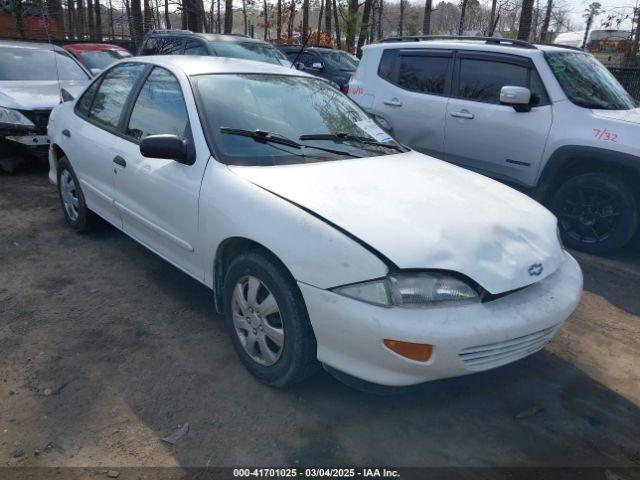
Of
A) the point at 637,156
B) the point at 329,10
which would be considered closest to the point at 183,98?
the point at 637,156

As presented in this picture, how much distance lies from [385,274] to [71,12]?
88.4 feet

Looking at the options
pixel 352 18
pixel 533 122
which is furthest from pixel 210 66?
pixel 352 18

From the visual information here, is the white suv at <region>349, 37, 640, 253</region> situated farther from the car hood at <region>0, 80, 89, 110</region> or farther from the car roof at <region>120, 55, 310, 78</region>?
the car hood at <region>0, 80, 89, 110</region>

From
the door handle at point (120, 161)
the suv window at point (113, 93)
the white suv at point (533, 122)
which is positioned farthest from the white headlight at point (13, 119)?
the white suv at point (533, 122)

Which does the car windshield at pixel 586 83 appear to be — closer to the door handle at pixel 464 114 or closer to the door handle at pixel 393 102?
the door handle at pixel 464 114

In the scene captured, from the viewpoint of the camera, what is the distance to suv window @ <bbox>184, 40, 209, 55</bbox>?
8836 mm

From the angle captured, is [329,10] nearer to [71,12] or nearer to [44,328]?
[71,12]

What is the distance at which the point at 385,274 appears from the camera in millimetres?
2314

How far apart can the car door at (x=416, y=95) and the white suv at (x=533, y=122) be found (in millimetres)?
12

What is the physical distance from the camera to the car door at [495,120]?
5.14m

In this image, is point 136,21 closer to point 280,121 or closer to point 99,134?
point 99,134

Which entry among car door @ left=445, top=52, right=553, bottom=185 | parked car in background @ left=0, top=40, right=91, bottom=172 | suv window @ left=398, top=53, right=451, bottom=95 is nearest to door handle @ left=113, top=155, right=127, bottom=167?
parked car in background @ left=0, top=40, right=91, bottom=172

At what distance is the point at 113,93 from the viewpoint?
425cm

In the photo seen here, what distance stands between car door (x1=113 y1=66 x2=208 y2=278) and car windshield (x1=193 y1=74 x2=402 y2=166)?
184mm
